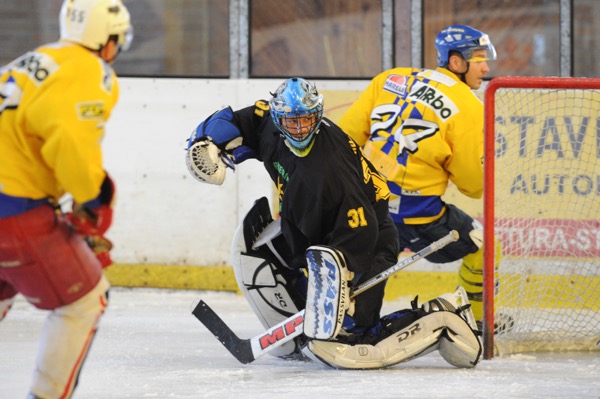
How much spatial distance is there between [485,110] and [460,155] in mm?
441

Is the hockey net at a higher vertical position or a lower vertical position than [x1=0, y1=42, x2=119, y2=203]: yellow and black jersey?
lower

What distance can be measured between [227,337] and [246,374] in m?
0.31

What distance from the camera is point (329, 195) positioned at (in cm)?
409

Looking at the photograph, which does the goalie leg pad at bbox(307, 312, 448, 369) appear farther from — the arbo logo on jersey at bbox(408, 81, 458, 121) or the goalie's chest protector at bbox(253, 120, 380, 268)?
the arbo logo on jersey at bbox(408, 81, 458, 121)

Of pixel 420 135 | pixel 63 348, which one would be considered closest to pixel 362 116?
pixel 420 135

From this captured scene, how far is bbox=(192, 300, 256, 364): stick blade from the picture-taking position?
4.42m

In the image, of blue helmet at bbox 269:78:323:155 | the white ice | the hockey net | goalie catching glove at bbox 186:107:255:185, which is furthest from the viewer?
the hockey net

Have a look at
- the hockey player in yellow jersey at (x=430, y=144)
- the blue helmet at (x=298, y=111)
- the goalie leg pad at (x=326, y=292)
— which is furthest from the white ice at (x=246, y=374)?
the blue helmet at (x=298, y=111)

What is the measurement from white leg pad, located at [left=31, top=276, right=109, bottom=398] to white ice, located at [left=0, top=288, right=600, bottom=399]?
2.17 feet

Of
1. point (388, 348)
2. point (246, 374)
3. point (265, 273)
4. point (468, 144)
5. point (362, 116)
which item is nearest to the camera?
point (246, 374)

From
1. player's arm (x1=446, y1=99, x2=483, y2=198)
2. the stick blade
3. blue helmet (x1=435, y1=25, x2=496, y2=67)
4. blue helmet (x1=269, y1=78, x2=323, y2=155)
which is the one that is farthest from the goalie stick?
blue helmet (x1=435, y1=25, x2=496, y2=67)

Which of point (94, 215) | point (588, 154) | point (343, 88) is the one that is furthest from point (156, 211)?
point (94, 215)

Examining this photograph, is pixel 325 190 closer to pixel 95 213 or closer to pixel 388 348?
pixel 388 348

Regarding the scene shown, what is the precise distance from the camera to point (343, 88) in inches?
258
